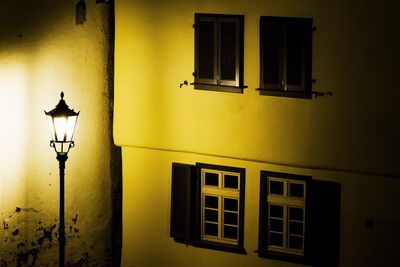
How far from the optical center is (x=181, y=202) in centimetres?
1418

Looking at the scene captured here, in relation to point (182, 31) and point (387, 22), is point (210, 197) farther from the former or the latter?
point (387, 22)

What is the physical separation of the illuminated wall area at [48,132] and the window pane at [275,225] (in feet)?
10.9

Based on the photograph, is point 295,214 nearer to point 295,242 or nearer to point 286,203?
point 286,203

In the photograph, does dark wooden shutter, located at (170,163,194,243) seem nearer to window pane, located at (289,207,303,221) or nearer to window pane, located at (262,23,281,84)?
window pane, located at (289,207,303,221)

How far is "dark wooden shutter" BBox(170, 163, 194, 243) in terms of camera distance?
46.0ft

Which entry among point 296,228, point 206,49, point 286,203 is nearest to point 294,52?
point 206,49

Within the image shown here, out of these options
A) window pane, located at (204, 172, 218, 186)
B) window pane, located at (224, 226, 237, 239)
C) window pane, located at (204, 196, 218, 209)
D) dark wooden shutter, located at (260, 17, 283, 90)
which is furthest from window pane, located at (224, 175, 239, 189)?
dark wooden shutter, located at (260, 17, 283, 90)

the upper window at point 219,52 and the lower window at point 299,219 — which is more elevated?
the upper window at point 219,52

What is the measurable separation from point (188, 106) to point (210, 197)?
1.51m

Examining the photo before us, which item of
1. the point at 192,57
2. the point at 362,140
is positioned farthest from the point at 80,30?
the point at 362,140

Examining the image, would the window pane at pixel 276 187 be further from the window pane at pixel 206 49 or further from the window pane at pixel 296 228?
the window pane at pixel 206 49

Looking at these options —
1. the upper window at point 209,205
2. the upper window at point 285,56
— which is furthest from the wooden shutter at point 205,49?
the upper window at point 209,205

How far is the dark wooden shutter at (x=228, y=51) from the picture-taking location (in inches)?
525

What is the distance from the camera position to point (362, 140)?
41.0ft
